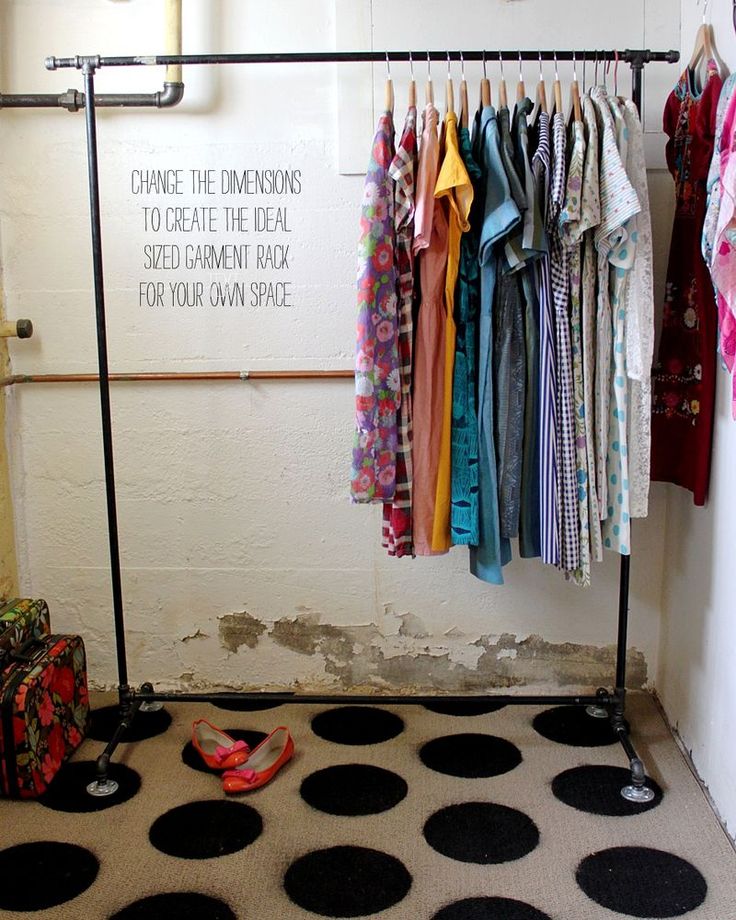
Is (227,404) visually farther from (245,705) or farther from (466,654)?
(466,654)

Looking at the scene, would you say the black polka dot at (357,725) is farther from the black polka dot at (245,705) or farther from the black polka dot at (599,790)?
the black polka dot at (599,790)

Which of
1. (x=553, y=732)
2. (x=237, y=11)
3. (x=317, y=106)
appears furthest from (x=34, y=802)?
(x=237, y=11)

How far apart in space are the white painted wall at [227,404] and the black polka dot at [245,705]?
0.33 ft

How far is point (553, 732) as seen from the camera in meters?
2.38

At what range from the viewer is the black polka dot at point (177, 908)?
169 centimetres

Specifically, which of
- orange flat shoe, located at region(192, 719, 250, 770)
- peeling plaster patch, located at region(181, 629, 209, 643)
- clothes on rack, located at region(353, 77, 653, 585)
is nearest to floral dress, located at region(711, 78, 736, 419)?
clothes on rack, located at region(353, 77, 653, 585)

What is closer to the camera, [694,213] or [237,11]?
[694,213]

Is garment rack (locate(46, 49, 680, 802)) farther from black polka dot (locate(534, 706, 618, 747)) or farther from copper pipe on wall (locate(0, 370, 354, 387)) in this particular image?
copper pipe on wall (locate(0, 370, 354, 387))

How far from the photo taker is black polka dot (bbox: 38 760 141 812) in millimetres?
2082

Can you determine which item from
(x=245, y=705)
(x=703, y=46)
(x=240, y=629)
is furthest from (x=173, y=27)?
(x=245, y=705)

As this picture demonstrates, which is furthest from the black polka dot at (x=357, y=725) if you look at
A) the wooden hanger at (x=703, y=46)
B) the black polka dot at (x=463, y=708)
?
the wooden hanger at (x=703, y=46)

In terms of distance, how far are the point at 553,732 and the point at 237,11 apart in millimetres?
2038

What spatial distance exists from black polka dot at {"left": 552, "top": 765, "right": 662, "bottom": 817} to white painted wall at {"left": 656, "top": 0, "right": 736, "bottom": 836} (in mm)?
174

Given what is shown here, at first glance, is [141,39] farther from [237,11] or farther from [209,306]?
[209,306]
